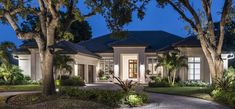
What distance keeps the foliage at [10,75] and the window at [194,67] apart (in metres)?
15.0

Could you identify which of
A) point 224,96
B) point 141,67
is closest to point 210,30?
point 224,96

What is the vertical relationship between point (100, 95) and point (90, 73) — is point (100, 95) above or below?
below

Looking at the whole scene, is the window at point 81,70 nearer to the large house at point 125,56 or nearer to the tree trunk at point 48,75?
the large house at point 125,56

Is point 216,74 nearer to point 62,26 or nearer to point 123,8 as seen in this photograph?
point 123,8

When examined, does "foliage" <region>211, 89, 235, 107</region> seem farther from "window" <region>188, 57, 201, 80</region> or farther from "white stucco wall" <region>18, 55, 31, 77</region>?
"white stucco wall" <region>18, 55, 31, 77</region>

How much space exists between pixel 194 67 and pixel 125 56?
9883 mm

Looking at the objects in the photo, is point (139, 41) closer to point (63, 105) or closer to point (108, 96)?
point (108, 96)

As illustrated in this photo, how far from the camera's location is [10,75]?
33.7 m

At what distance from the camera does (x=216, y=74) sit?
942 inches

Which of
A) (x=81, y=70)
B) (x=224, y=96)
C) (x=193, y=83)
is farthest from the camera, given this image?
(x=81, y=70)

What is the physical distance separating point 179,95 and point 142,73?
16.7m

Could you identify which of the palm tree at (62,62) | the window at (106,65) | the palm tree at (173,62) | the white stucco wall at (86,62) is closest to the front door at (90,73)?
the white stucco wall at (86,62)

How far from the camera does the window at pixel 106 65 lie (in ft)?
139

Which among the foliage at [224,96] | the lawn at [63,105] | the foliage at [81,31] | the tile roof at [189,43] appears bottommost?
the lawn at [63,105]
